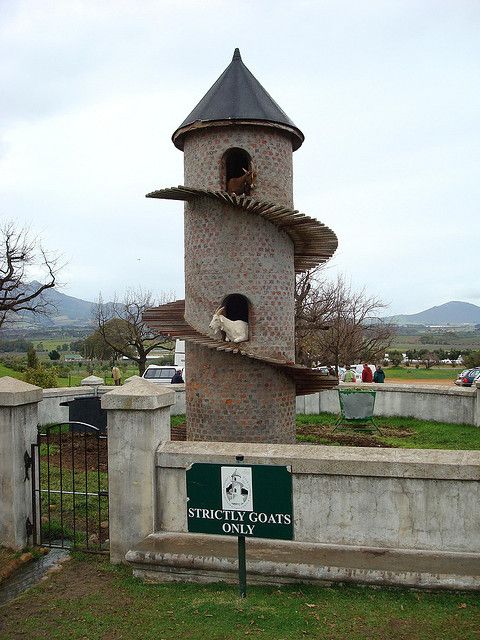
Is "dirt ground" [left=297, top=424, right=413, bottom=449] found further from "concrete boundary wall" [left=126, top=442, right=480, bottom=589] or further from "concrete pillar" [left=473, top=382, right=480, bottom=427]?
"concrete boundary wall" [left=126, top=442, right=480, bottom=589]

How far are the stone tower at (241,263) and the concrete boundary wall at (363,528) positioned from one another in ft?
12.0

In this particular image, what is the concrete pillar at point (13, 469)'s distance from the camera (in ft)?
25.8

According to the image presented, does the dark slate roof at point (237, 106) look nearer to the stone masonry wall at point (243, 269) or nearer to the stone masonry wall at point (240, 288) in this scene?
the stone masonry wall at point (240, 288)

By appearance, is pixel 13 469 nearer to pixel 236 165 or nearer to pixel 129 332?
pixel 236 165

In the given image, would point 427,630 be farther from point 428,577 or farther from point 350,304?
point 350,304

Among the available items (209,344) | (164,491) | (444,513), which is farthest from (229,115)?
(444,513)

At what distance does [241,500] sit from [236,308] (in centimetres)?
567

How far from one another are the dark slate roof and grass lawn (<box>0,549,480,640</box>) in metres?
7.35

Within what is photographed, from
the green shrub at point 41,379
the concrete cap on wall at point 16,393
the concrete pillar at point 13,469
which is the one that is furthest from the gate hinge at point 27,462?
the green shrub at point 41,379

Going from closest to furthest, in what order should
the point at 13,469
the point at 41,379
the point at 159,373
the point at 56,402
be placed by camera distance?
the point at 13,469 → the point at 56,402 → the point at 41,379 → the point at 159,373

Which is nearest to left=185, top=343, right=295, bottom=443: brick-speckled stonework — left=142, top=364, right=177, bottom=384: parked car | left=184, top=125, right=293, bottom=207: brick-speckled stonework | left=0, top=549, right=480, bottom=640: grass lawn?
left=184, top=125, right=293, bottom=207: brick-speckled stonework

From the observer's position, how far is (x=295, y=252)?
12000mm

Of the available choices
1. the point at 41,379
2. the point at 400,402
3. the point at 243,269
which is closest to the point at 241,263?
the point at 243,269

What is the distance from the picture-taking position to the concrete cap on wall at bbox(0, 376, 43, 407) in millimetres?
7855
